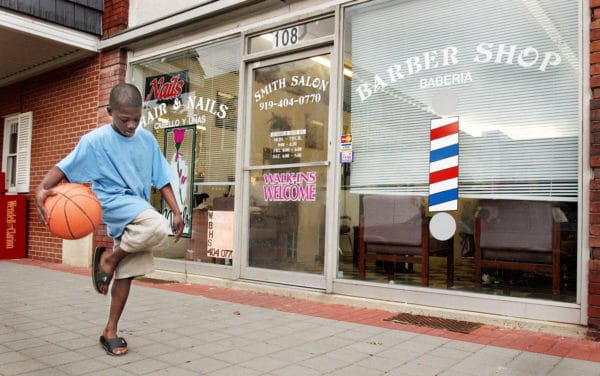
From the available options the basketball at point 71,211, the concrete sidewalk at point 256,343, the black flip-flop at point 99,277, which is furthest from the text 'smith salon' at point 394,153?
the basketball at point 71,211

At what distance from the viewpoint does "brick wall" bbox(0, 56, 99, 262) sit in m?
8.63

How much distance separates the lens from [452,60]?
5023mm

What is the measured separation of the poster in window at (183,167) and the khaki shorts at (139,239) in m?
3.44

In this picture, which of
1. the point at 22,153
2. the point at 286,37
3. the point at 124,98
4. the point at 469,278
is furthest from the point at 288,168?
the point at 22,153

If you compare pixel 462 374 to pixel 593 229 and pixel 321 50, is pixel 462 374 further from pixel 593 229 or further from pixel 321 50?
pixel 321 50

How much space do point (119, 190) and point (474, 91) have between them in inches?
129

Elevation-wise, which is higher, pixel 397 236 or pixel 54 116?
pixel 54 116

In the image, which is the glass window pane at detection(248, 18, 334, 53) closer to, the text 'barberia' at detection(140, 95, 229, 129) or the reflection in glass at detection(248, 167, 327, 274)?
the text 'barberia' at detection(140, 95, 229, 129)

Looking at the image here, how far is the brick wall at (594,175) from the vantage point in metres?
4.02

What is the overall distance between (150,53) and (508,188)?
18.4 ft

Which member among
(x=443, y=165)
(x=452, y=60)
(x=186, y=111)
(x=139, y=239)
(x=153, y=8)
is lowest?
(x=139, y=239)

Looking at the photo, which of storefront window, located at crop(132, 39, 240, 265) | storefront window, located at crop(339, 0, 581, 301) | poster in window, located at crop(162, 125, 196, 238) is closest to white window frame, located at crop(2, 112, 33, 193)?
storefront window, located at crop(132, 39, 240, 265)

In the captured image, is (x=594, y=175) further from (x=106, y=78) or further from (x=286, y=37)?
(x=106, y=78)

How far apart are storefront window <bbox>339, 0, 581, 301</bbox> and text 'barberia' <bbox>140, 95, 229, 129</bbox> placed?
2.15 m
